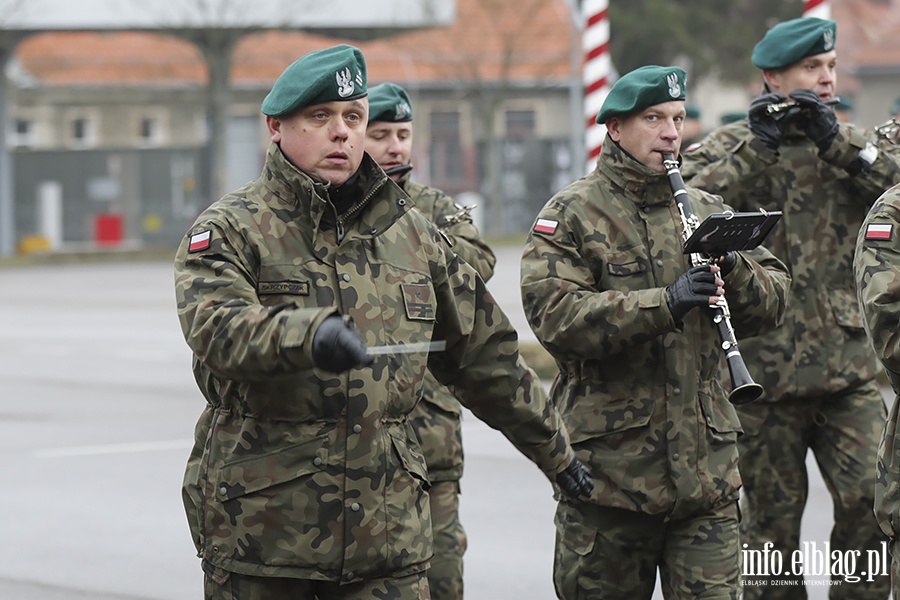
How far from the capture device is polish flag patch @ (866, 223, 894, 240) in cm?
496

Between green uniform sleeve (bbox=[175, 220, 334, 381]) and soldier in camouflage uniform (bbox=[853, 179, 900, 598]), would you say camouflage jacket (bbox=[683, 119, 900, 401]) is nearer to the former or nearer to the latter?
soldier in camouflage uniform (bbox=[853, 179, 900, 598])

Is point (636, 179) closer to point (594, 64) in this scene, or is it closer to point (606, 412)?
point (606, 412)

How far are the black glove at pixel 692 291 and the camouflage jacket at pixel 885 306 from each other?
21.1 inches

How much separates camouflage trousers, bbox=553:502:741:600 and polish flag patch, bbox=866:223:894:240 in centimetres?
120

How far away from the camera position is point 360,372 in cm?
438

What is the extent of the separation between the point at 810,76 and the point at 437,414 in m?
2.15

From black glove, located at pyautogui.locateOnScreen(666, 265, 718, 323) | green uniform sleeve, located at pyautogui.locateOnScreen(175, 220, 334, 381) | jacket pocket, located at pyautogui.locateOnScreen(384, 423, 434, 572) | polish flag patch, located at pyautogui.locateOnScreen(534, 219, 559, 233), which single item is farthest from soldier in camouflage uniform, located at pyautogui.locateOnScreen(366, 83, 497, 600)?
green uniform sleeve, located at pyautogui.locateOnScreen(175, 220, 334, 381)

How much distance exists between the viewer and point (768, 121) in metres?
7.00

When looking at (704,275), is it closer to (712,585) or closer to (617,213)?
(617,213)

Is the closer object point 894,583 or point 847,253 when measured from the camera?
point 894,583

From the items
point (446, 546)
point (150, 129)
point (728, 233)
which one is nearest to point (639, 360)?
point (728, 233)

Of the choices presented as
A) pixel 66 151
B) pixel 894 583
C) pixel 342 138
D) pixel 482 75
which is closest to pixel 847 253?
pixel 894 583

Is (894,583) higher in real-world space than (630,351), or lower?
lower

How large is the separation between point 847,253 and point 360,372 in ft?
10.7
